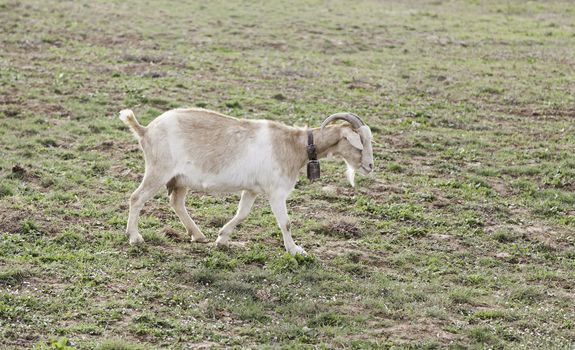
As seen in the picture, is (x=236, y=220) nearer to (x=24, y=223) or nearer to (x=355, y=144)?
(x=355, y=144)

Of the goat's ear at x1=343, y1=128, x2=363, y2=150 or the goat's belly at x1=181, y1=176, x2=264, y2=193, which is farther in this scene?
the goat's ear at x1=343, y1=128, x2=363, y2=150

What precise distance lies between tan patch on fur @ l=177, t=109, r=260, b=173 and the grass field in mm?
1141

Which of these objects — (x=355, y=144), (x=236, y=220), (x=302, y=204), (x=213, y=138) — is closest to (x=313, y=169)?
(x=355, y=144)

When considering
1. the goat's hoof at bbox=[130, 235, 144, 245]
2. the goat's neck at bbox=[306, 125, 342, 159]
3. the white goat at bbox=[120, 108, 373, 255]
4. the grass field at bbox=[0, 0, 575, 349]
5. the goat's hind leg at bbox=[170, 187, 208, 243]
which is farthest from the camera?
the goat's hind leg at bbox=[170, 187, 208, 243]

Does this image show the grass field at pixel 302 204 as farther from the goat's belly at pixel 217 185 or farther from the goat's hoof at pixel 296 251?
the goat's belly at pixel 217 185

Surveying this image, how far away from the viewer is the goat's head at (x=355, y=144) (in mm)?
10109

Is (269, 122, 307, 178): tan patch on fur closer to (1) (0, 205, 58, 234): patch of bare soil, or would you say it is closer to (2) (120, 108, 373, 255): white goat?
(2) (120, 108, 373, 255): white goat

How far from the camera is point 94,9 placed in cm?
2723

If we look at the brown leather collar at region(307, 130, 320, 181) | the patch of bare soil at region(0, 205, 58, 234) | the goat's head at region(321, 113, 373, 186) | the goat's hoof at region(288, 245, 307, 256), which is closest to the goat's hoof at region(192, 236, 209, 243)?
the goat's hoof at region(288, 245, 307, 256)

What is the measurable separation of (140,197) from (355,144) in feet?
8.84

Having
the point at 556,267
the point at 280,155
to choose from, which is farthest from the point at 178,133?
the point at 556,267

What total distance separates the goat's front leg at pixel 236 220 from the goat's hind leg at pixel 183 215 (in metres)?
0.28

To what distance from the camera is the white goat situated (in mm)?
9945

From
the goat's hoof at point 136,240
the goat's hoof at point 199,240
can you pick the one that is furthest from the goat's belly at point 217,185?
the goat's hoof at point 136,240
